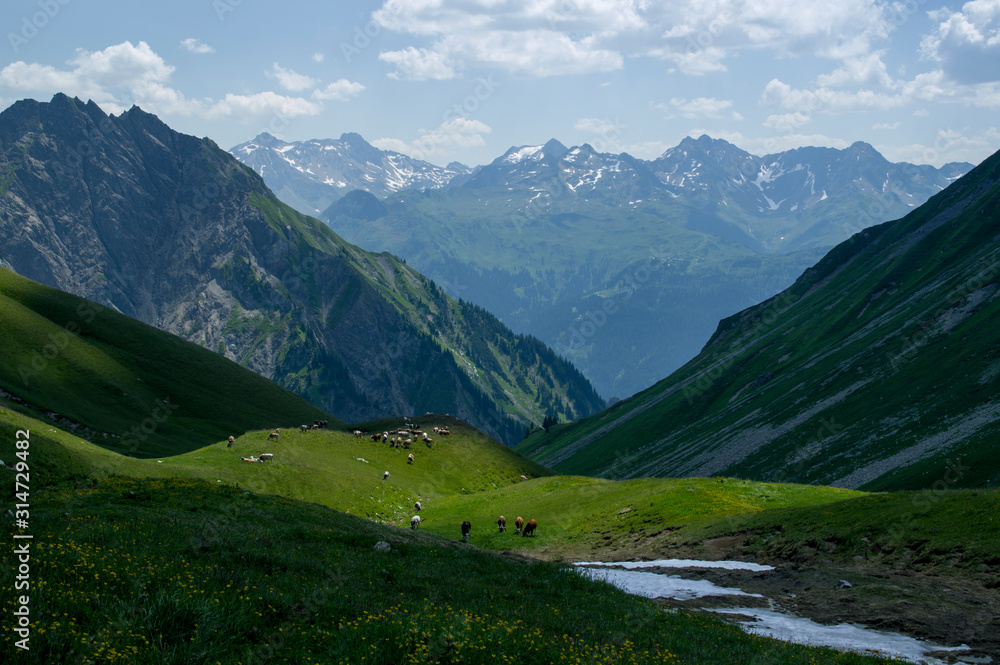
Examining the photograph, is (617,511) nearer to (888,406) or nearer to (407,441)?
(407,441)

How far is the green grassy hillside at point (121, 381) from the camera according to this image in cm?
9506

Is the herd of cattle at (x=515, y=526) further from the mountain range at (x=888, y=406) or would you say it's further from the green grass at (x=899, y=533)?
the mountain range at (x=888, y=406)

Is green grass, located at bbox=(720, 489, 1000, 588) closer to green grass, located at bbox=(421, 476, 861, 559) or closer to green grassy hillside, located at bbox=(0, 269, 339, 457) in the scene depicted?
green grass, located at bbox=(421, 476, 861, 559)

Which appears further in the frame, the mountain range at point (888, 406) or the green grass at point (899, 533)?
the mountain range at point (888, 406)

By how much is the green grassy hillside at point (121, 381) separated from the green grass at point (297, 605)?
74.5 metres

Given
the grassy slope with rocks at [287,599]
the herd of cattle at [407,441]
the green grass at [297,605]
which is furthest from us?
the herd of cattle at [407,441]

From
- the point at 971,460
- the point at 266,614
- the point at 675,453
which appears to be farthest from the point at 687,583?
the point at 675,453


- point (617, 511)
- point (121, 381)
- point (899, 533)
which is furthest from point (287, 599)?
point (121, 381)

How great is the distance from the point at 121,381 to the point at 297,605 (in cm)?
11480

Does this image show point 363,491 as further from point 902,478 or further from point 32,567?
point 902,478

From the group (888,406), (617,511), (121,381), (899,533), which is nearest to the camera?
(899,533)

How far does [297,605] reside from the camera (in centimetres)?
1758

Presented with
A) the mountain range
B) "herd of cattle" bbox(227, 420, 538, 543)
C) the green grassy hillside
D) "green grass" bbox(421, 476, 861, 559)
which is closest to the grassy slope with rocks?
"green grass" bbox(421, 476, 861, 559)

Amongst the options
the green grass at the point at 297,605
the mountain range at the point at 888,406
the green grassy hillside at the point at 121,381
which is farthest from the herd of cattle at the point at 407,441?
the mountain range at the point at 888,406
